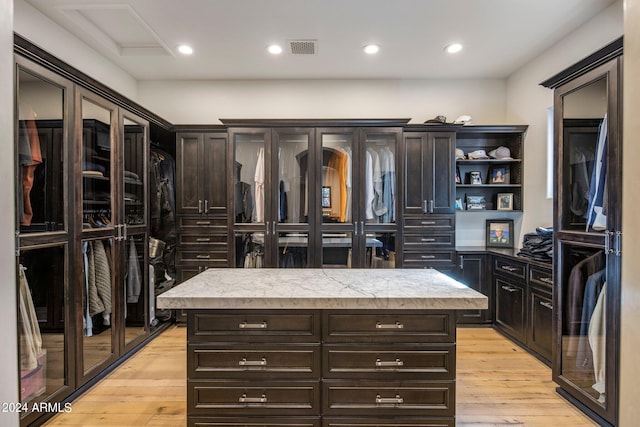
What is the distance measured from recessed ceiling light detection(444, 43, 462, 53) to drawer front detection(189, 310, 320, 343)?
119 inches

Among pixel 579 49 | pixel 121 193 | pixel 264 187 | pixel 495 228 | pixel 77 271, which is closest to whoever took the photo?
pixel 77 271

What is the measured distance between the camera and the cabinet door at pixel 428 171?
3.60 metres

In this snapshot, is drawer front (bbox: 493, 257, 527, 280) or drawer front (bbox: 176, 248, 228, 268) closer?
drawer front (bbox: 493, 257, 527, 280)

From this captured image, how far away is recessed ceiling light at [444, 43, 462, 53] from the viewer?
3193 mm

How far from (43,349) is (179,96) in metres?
3.10

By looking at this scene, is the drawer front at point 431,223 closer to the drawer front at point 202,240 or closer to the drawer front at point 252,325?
the drawer front at point 202,240

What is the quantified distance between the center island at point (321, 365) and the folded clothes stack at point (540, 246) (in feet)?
6.03

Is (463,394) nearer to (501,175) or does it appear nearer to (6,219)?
(501,175)

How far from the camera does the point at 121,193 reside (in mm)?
2742

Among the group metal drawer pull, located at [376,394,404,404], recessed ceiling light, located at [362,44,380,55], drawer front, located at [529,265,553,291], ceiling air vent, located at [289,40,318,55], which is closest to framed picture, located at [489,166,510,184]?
drawer front, located at [529,265,553,291]

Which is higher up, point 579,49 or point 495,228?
point 579,49

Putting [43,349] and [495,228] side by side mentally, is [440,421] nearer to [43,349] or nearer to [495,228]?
[43,349]

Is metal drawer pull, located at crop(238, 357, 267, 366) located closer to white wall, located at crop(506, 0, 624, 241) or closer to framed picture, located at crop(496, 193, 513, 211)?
white wall, located at crop(506, 0, 624, 241)

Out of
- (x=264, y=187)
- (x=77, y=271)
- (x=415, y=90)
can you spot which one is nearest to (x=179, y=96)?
(x=264, y=187)
